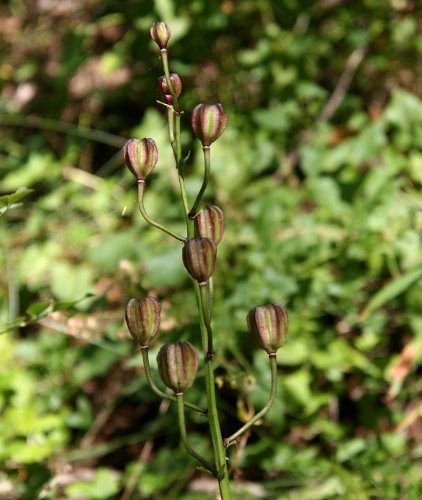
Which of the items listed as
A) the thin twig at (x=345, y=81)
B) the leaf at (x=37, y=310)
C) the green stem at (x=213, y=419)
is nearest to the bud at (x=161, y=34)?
the green stem at (x=213, y=419)

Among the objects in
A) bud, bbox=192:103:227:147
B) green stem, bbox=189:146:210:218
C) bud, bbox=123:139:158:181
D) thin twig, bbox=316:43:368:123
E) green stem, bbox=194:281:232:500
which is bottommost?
green stem, bbox=194:281:232:500

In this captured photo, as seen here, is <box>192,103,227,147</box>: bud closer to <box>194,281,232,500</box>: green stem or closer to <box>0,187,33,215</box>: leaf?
<box>194,281,232,500</box>: green stem

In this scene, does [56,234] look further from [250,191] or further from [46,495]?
[46,495]

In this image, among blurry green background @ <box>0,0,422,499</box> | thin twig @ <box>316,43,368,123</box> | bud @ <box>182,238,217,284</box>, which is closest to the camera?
bud @ <box>182,238,217,284</box>

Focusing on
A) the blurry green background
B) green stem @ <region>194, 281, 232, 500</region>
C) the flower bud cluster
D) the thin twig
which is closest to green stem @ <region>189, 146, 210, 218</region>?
the flower bud cluster

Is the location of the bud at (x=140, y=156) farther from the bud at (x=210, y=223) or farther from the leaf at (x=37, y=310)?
the leaf at (x=37, y=310)

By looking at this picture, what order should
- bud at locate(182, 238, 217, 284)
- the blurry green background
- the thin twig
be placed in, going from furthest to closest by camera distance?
the thin twig → the blurry green background → bud at locate(182, 238, 217, 284)

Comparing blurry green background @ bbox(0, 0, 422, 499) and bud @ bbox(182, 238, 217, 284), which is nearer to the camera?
bud @ bbox(182, 238, 217, 284)

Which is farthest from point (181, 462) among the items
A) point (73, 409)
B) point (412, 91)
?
point (412, 91)
